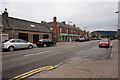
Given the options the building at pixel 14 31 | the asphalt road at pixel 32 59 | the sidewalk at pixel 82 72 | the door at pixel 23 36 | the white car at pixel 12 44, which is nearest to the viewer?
the sidewalk at pixel 82 72

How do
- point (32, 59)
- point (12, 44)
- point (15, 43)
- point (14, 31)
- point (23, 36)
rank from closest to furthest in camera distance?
point (32, 59) < point (12, 44) < point (15, 43) < point (14, 31) < point (23, 36)

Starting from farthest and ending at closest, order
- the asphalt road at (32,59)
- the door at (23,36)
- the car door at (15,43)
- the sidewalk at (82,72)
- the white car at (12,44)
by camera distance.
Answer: the door at (23,36) → the car door at (15,43) → the white car at (12,44) → the asphalt road at (32,59) → the sidewalk at (82,72)

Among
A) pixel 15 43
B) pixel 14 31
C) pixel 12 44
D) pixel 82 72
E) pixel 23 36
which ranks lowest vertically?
pixel 82 72

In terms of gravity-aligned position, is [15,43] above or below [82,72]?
above

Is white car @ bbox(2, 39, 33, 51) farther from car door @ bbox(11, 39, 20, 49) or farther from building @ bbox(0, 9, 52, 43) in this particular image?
building @ bbox(0, 9, 52, 43)

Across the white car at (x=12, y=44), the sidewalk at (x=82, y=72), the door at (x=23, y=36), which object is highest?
the door at (x=23, y=36)

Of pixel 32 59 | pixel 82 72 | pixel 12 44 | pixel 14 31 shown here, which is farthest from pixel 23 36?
pixel 82 72

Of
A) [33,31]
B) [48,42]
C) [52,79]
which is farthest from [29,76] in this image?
[33,31]

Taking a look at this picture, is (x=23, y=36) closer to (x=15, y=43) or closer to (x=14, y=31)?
(x=14, y=31)

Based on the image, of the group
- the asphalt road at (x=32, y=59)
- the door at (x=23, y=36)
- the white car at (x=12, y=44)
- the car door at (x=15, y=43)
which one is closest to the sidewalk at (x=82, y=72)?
the asphalt road at (x=32, y=59)

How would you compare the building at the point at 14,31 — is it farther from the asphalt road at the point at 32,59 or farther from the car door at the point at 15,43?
the asphalt road at the point at 32,59

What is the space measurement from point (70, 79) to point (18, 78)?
91.6 inches

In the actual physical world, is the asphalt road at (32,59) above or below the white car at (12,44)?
below

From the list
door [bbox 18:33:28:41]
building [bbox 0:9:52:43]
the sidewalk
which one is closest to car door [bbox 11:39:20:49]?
building [bbox 0:9:52:43]
